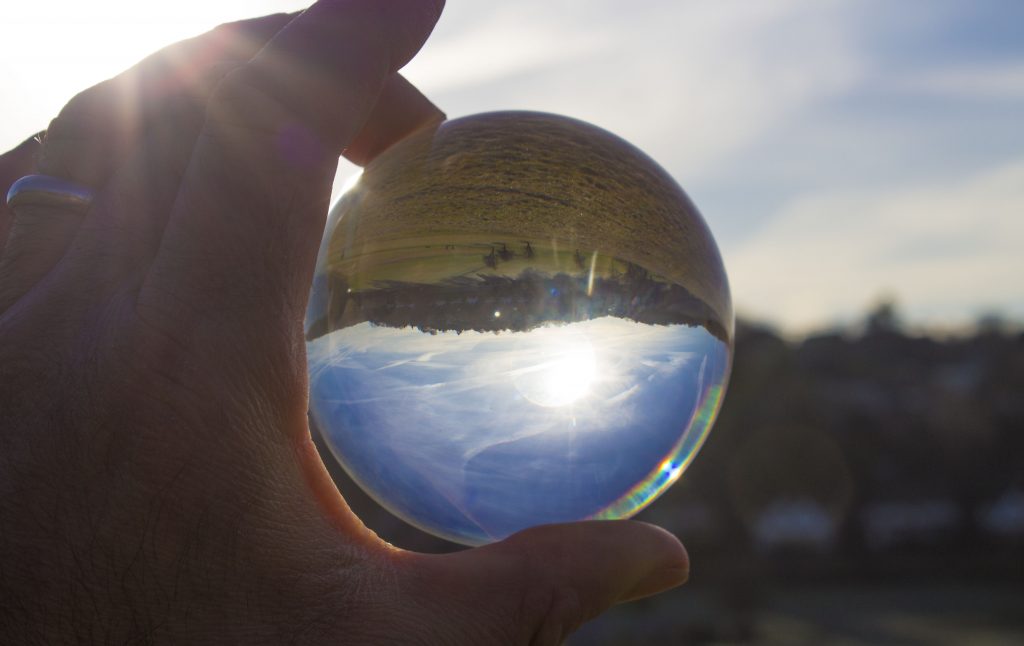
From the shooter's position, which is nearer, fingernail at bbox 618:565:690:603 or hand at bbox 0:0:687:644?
hand at bbox 0:0:687:644

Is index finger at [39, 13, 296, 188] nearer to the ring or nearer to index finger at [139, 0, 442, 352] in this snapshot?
the ring

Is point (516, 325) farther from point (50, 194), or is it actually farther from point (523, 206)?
point (50, 194)

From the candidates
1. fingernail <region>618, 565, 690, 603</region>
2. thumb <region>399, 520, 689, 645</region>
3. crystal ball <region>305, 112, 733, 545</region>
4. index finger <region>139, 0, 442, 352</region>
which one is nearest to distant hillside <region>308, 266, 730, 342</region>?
crystal ball <region>305, 112, 733, 545</region>

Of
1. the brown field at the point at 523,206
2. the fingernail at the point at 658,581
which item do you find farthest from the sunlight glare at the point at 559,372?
the fingernail at the point at 658,581

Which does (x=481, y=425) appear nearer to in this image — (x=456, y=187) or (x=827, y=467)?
(x=456, y=187)

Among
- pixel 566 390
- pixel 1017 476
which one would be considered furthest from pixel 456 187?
pixel 1017 476

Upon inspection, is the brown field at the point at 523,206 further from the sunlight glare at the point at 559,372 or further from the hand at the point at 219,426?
the hand at the point at 219,426

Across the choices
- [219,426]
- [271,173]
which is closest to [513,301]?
[271,173]
